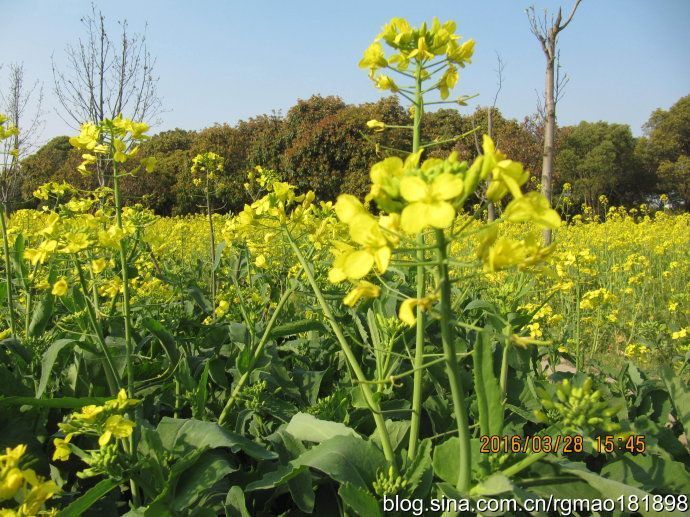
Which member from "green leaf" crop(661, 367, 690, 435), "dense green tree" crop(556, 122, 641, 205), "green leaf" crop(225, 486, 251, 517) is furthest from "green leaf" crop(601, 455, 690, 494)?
"dense green tree" crop(556, 122, 641, 205)

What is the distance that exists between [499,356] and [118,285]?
4.52 ft

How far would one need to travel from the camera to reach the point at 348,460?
4.05ft

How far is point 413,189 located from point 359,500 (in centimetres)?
71

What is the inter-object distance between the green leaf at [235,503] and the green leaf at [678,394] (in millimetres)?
1352

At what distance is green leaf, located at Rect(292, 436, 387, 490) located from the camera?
1195mm

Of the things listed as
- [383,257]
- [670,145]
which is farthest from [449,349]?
[670,145]

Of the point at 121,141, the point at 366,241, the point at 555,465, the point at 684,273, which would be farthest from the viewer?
the point at 684,273

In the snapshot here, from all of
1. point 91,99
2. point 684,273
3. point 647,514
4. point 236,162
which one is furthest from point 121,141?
point 236,162

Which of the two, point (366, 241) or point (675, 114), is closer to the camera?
point (366, 241)

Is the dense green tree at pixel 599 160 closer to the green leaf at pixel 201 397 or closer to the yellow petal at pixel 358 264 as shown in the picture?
the green leaf at pixel 201 397

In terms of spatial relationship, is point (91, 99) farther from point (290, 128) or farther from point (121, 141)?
point (290, 128)

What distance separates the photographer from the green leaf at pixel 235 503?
129 cm

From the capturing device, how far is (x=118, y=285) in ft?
6.03

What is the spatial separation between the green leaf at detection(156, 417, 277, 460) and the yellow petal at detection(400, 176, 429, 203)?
808 mm
